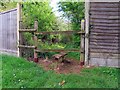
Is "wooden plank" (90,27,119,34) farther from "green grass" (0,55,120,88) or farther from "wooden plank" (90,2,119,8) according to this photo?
"green grass" (0,55,120,88)

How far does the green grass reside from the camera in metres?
5.28

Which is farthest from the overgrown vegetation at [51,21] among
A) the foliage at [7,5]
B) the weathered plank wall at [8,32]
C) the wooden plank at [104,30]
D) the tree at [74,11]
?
the foliage at [7,5]

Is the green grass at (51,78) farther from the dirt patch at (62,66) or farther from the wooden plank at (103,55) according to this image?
the wooden plank at (103,55)

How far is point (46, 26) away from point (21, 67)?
239 centimetres

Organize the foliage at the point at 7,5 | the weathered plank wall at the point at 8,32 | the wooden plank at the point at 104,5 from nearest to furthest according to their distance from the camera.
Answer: the wooden plank at the point at 104,5, the weathered plank wall at the point at 8,32, the foliage at the point at 7,5

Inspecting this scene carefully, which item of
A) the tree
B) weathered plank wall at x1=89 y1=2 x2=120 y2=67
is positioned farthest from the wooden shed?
the tree

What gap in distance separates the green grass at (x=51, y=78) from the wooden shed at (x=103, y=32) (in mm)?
417

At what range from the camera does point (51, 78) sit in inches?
222

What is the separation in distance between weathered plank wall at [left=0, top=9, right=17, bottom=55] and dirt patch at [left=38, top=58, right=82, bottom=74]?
1656mm

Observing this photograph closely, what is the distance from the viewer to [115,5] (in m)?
6.44

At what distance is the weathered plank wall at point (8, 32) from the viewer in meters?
8.27

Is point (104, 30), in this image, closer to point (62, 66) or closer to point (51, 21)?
point (62, 66)

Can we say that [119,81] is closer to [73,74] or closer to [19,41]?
[73,74]

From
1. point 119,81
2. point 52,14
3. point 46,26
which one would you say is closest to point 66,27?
point 52,14
